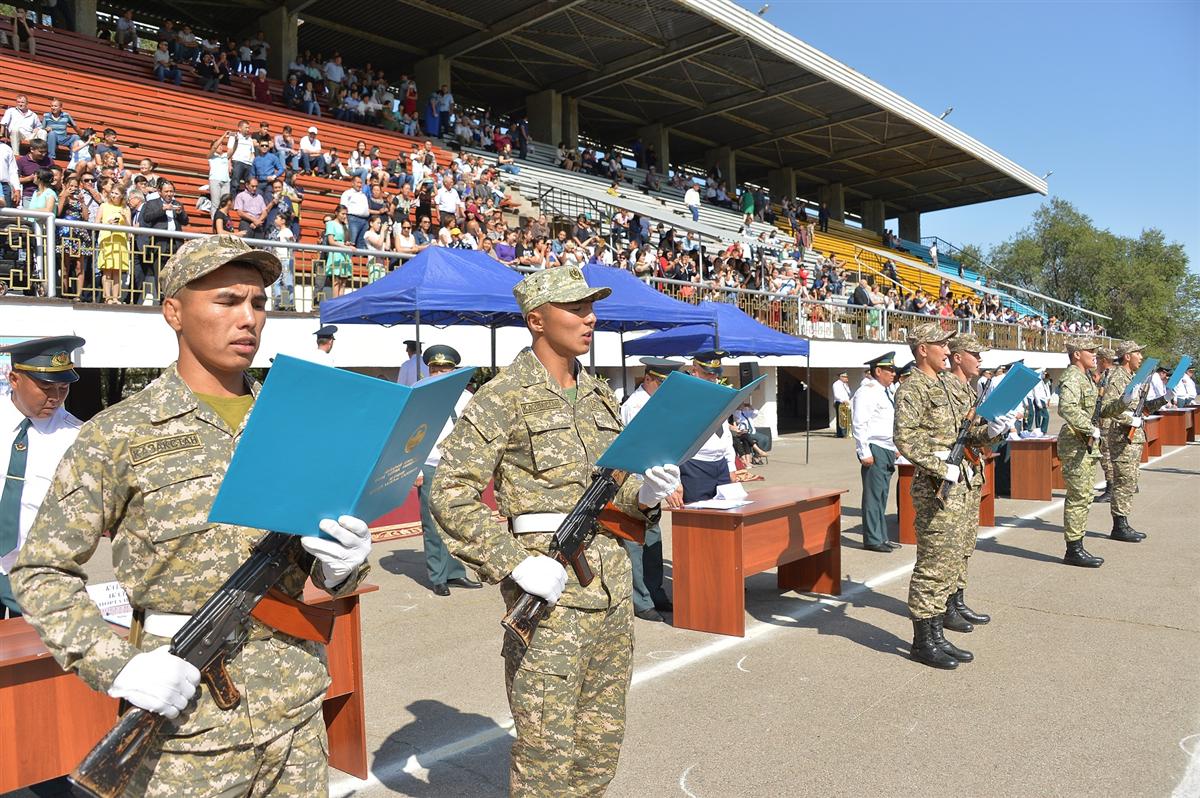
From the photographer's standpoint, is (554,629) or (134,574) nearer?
(134,574)

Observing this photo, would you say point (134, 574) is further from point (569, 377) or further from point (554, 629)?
point (569, 377)

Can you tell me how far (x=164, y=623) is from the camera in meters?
1.96

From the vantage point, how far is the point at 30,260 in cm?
989

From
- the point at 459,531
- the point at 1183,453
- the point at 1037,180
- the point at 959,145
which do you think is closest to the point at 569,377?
the point at 459,531

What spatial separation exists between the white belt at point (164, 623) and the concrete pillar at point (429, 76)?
27.4 meters

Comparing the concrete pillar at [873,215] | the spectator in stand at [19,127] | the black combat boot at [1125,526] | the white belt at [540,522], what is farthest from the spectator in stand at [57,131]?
the concrete pillar at [873,215]

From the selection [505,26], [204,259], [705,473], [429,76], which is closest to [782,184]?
[429,76]

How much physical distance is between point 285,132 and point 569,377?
54.2ft

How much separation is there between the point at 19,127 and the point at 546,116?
826 inches

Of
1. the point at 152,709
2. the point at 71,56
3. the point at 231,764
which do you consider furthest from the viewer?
the point at 71,56

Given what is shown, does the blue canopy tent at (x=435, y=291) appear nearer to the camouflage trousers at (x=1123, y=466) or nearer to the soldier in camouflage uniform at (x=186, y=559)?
the camouflage trousers at (x=1123, y=466)

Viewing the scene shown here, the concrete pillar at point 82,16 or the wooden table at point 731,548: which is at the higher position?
the concrete pillar at point 82,16

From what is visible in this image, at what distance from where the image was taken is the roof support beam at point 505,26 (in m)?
24.0

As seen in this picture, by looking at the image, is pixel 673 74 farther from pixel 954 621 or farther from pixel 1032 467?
pixel 954 621
